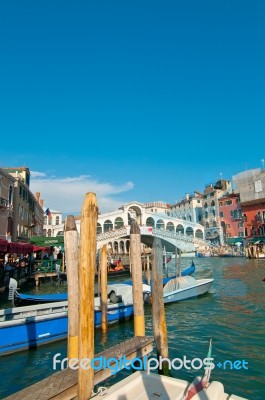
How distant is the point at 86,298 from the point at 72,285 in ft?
4.84

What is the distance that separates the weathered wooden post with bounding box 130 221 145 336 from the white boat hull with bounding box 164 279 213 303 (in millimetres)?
5419

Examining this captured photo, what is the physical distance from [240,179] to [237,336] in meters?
39.3

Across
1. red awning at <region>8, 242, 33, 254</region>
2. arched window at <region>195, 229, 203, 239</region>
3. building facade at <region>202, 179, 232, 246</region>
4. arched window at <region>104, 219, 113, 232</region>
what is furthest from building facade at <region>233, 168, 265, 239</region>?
red awning at <region>8, 242, 33, 254</region>

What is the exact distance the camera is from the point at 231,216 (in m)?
49.8

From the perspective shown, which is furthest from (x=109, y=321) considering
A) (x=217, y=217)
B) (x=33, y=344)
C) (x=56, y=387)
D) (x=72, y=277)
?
(x=217, y=217)

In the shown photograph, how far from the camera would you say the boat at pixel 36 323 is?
6738 mm

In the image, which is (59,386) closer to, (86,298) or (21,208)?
(86,298)

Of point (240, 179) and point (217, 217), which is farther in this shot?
point (217, 217)

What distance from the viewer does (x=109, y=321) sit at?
888cm

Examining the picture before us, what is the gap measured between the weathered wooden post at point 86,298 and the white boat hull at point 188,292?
7.93 metres

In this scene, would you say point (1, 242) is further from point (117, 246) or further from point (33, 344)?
point (117, 246)

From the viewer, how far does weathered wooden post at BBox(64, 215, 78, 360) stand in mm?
4641

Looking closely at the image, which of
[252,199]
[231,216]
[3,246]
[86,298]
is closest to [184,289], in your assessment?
[3,246]

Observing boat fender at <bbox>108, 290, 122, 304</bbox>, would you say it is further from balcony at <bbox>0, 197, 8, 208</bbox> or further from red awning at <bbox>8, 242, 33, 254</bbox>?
balcony at <bbox>0, 197, 8, 208</bbox>
